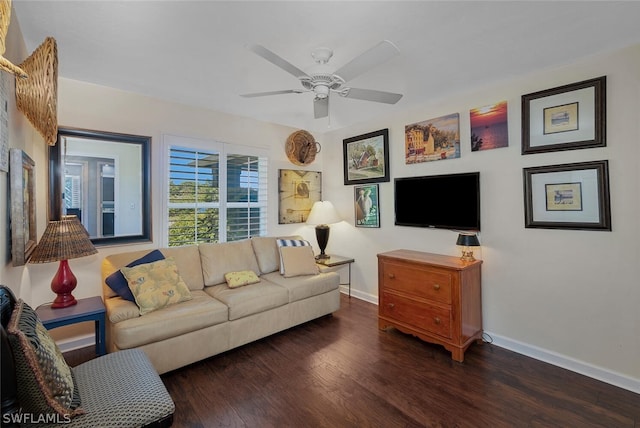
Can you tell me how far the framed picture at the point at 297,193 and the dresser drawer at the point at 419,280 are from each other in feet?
5.64

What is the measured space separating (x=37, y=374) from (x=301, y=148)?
3.68 metres

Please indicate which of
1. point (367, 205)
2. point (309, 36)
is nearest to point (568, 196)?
point (367, 205)

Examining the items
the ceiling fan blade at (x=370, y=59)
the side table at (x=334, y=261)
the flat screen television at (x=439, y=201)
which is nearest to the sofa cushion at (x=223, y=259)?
the side table at (x=334, y=261)

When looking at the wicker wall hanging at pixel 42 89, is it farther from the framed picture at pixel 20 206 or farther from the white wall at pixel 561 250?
the white wall at pixel 561 250

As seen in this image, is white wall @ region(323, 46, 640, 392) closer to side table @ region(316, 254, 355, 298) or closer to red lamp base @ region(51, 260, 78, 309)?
side table @ region(316, 254, 355, 298)

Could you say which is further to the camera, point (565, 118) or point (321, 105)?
point (321, 105)

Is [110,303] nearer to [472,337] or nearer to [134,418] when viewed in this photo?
[134,418]

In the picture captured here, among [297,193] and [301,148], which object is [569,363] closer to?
[297,193]

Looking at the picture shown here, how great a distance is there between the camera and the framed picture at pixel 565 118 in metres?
2.17

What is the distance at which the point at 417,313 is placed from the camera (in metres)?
2.76

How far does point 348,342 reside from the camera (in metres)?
2.81

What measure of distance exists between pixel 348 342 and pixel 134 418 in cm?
195

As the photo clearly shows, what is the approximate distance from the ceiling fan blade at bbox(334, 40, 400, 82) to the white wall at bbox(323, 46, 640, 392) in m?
1.64

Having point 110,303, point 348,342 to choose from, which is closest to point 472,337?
point 348,342
